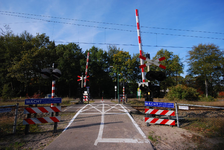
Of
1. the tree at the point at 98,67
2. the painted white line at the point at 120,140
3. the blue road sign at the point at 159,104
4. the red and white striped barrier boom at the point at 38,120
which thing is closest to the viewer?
the painted white line at the point at 120,140

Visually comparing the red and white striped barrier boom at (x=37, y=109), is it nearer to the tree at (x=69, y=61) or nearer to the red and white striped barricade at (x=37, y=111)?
the red and white striped barricade at (x=37, y=111)

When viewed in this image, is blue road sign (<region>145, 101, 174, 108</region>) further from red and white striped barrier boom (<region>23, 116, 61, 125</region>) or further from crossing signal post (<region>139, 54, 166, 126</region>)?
red and white striped barrier boom (<region>23, 116, 61, 125</region>)

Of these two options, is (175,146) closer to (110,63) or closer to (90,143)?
(90,143)

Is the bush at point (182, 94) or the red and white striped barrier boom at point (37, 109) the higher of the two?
the red and white striped barrier boom at point (37, 109)

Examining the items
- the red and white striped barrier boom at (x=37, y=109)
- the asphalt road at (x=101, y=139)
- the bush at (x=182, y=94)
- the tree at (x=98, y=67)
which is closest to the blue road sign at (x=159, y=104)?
the asphalt road at (x=101, y=139)

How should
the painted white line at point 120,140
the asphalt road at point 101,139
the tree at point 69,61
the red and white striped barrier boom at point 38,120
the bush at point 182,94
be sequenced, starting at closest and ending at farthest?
the asphalt road at point 101,139
the painted white line at point 120,140
the red and white striped barrier boom at point 38,120
the bush at point 182,94
the tree at point 69,61

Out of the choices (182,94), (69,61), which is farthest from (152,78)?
(69,61)

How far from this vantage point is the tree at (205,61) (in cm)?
3666

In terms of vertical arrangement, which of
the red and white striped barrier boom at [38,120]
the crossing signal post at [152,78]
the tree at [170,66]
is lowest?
the red and white striped barrier boom at [38,120]

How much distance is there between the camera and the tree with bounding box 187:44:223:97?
120 feet

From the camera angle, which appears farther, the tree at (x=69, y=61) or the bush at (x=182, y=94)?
the tree at (x=69, y=61)

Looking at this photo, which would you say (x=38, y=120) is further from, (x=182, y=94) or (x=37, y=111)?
(x=182, y=94)

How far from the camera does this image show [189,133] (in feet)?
18.3

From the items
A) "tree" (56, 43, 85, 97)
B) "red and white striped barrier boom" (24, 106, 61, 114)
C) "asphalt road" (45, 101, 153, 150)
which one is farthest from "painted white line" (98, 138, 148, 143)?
"tree" (56, 43, 85, 97)
